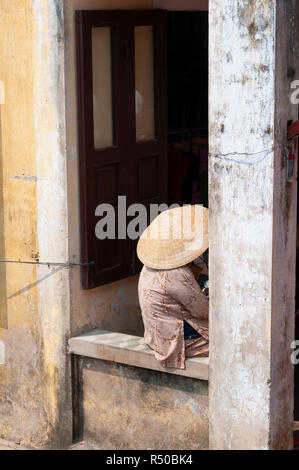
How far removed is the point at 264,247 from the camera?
540 cm

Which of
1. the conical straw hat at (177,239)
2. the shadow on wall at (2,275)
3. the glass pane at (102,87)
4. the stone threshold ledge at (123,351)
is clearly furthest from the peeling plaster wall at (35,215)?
the conical straw hat at (177,239)

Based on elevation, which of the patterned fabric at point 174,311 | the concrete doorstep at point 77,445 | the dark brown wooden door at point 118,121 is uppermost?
the dark brown wooden door at point 118,121

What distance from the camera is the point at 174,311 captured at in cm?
612

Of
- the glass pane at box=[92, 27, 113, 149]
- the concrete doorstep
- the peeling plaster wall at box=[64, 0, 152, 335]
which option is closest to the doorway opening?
the peeling plaster wall at box=[64, 0, 152, 335]

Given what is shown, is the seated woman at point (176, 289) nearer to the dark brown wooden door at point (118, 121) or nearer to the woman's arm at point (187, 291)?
the woman's arm at point (187, 291)

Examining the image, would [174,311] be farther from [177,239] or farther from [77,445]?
[77,445]

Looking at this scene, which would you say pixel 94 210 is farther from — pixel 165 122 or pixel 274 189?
pixel 274 189

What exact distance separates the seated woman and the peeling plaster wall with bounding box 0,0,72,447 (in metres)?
0.73

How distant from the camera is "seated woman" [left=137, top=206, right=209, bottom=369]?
19.9ft

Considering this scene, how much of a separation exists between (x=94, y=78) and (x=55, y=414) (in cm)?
243

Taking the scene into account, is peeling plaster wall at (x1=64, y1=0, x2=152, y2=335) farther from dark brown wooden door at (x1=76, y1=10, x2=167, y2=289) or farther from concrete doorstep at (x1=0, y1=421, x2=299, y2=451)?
concrete doorstep at (x1=0, y1=421, x2=299, y2=451)

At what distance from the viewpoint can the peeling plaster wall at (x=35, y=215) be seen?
6.43m

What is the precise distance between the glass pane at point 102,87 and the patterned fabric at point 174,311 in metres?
1.17

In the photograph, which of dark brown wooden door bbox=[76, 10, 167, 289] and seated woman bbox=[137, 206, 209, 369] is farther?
dark brown wooden door bbox=[76, 10, 167, 289]
